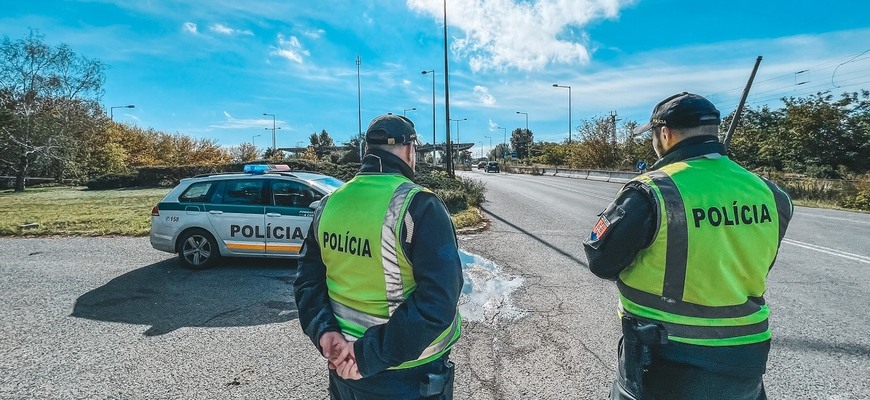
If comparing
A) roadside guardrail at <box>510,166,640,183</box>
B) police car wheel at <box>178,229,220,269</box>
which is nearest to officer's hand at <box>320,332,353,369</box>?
police car wheel at <box>178,229,220,269</box>

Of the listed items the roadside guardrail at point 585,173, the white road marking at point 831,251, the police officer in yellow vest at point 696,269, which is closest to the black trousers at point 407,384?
the police officer in yellow vest at point 696,269

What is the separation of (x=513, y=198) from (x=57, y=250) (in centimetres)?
1458

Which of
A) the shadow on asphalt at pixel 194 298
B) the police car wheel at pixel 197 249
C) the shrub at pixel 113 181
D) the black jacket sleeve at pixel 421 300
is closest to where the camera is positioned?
the black jacket sleeve at pixel 421 300

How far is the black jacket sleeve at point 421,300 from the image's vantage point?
1642 millimetres

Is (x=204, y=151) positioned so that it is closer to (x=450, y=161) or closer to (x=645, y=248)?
(x=450, y=161)

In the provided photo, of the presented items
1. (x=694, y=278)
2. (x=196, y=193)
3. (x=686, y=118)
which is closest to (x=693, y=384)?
(x=694, y=278)

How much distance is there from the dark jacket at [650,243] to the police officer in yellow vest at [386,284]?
619mm

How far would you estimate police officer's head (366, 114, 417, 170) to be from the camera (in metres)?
1.93

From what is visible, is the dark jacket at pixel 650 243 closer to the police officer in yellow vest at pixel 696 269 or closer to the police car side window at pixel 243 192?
the police officer in yellow vest at pixel 696 269

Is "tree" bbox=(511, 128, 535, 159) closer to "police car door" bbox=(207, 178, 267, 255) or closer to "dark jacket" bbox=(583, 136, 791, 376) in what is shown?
"police car door" bbox=(207, 178, 267, 255)

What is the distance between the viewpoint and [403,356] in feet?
5.41

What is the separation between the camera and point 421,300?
1.66m

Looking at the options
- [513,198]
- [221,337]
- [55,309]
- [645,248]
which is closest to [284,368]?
[221,337]

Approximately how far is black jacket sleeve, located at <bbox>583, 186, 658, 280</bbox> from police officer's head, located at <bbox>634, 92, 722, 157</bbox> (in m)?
0.34
